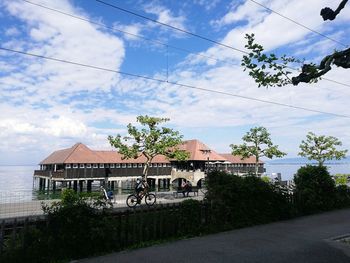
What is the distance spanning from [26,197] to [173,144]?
19024mm

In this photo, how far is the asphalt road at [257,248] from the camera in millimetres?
8102

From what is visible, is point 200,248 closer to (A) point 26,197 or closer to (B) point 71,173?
(A) point 26,197

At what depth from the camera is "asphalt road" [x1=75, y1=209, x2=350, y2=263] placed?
810 cm

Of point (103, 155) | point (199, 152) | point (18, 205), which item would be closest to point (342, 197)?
point (18, 205)

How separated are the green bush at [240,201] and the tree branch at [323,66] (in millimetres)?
5757

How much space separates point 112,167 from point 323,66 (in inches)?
2094

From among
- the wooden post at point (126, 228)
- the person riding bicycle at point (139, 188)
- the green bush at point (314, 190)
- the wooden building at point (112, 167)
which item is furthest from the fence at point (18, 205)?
the wooden building at point (112, 167)

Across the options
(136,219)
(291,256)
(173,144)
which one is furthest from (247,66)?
(173,144)

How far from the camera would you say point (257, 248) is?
29.7ft

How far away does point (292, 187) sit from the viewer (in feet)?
53.1

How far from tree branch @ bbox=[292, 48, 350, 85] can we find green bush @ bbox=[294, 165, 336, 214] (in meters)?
9.08

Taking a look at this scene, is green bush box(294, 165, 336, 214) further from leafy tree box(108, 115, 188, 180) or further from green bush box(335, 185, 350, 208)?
leafy tree box(108, 115, 188, 180)

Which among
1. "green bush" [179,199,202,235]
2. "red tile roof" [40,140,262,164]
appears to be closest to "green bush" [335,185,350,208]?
"green bush" [179,199,202,235]

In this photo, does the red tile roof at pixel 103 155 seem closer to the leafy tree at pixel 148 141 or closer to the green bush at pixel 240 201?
A: the leafy tree at pixel 148 141
